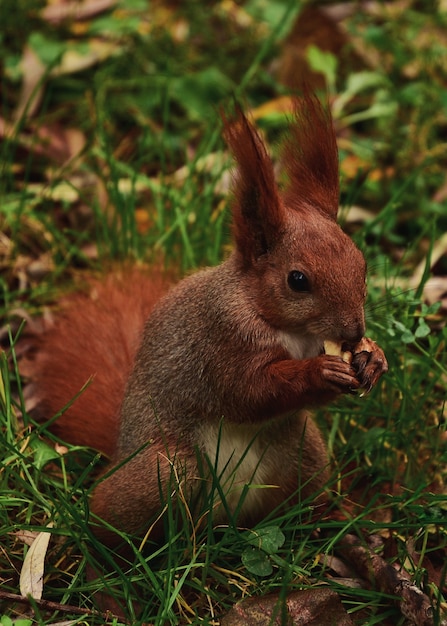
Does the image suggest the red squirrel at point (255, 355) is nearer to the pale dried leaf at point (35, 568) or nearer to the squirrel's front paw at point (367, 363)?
the squirrel's front paw at point (367, 363)

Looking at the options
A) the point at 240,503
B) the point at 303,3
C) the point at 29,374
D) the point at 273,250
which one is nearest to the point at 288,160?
the point at 273,250

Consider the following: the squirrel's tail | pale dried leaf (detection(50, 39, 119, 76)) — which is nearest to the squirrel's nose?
the squirrel's tail

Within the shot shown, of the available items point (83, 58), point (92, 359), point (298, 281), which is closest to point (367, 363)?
point (298, 281)

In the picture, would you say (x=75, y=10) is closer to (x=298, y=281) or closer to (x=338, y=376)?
(x=298, y=281)

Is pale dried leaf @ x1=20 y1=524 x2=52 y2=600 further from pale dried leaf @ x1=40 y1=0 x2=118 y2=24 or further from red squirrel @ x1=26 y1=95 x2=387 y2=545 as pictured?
pale dried leaf @ x1=40 y1=0 x2=118 y2=24

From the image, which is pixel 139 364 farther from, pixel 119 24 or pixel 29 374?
pixel 119 24

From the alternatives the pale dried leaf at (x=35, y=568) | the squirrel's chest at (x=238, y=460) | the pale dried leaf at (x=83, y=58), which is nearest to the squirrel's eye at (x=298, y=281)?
the squirrel's chest at (x=238, y=460)

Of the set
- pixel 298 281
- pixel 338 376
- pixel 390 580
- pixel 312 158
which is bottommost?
pixel 390 580
